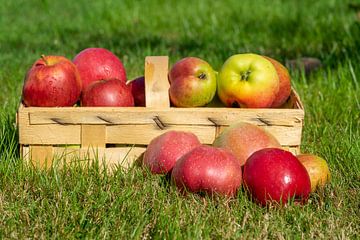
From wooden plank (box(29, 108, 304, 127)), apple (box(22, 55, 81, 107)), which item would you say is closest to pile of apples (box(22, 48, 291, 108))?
apple (box(22, 55, 81, 107))

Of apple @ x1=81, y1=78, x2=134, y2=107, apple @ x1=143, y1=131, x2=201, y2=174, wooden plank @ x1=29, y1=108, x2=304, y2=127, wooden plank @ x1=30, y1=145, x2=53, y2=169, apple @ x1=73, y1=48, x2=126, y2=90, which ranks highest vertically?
apple @ x1=73, y1=48, x2=126, y2=90

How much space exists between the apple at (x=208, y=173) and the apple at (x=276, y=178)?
0.06 metres

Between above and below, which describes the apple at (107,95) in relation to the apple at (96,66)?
below

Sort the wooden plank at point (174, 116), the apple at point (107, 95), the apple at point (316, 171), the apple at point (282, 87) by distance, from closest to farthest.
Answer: the apple at point (316, 171)
the wooden plank at point (174, 116)
the apple at point (107, 95)
the apple at point (282, 87)

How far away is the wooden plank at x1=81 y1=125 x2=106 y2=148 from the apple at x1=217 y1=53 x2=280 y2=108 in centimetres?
56

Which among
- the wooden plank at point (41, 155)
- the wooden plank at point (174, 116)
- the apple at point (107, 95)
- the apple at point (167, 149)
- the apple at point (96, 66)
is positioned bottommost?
the wooden plank at point (41, 155)

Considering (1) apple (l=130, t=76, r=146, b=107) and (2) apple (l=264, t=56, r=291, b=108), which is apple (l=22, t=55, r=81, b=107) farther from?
(2) apple (l=264, t=56, r=291, b=108)

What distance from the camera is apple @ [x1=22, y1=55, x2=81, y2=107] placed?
307 centimetres

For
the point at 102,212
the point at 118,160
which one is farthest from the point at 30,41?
the point at 102,212

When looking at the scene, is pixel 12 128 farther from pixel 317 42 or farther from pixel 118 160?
pixel 317 42

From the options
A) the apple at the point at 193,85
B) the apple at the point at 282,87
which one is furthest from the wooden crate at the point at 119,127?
the apple at the point at 282,87

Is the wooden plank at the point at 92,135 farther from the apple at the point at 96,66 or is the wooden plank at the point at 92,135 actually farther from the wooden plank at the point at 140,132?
the apple at the point at 96,66

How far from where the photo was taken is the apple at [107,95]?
314 centimetres

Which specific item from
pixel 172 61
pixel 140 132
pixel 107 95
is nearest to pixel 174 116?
pixel 140 132
